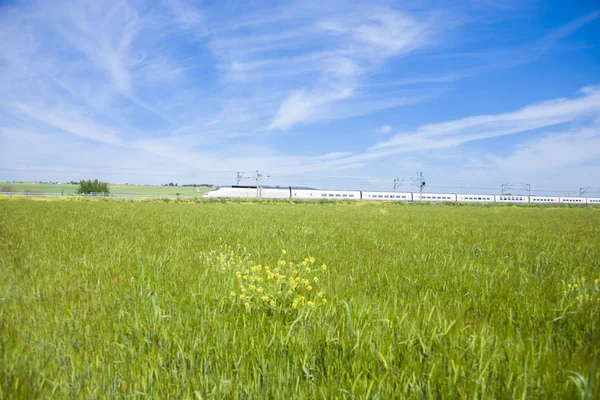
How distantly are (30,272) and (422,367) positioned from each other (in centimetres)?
485

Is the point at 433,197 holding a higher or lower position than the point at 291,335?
higher

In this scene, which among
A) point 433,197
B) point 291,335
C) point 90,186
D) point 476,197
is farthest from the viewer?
point 90,186

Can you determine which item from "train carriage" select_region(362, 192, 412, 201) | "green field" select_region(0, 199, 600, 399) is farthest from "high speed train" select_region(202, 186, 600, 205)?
"green field" select_region(0, 199, 600, 399)

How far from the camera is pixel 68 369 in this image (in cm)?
195

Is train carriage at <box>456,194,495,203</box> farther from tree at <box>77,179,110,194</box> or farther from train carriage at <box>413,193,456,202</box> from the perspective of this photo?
tree at <box>77,179,110,194</box>

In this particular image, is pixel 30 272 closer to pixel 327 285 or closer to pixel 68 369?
pixel 68 369

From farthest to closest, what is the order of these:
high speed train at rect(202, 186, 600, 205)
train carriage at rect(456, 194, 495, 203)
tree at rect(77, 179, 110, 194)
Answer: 1. tree at rect(77, 179, 110, 194)
2. train carriage at rect(456, 194, 495, 203)
3. high speed train at rect(202, 186, 600, 205)

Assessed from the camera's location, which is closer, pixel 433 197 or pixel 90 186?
pixel 433 197

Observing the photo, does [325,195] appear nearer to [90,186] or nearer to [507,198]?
[507,198]

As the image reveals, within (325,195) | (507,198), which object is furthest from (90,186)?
(507,198)

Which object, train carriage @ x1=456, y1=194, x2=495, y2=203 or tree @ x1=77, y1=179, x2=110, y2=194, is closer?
train carriage @ x1=456, y1=194, x2=495, y2=203

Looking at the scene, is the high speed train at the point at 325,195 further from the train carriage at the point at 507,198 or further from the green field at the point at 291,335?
the green field at the point at 291,335

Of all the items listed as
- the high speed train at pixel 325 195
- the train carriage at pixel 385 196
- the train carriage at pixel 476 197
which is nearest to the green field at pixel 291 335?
the high speed train at pixel 325 195

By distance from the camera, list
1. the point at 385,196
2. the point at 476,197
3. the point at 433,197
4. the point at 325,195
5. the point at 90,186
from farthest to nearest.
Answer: the point at 90,186 < the point at 476,197 < the point at 433,197 < the point at 385,196 < the point at 325,195
